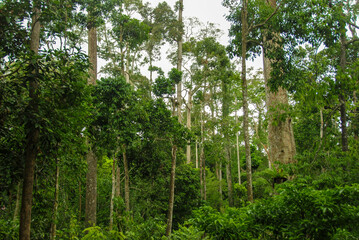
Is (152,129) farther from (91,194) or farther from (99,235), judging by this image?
(99,235)

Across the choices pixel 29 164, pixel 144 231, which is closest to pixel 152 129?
pixel 144 231

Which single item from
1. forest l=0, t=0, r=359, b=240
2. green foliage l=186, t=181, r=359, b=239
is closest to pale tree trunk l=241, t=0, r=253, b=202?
forest l=0, t=0, r=359, b=240

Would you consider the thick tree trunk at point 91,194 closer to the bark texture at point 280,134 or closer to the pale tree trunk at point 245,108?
the pale tree trunk at point 245,108

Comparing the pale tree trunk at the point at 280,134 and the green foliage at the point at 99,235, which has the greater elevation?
the pale tree trunk at the point at 280,134

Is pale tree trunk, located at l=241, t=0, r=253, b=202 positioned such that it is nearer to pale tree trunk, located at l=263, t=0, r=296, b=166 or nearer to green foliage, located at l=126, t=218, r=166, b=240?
pale tree trunk, located at l=263, t=0, r=296, b=166

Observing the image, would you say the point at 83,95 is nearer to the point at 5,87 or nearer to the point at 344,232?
the point at 5,87

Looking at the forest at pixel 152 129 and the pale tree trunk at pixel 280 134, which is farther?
the pale tree trunk at pixel 280 134

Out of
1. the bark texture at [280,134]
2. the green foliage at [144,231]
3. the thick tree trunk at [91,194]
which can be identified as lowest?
the green foliage at [144,231]

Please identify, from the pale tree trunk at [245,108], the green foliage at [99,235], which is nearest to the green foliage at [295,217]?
the pale tree trunk at [245,108]

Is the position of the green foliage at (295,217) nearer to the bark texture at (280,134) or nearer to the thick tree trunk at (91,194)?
the bark texture at (280,134)

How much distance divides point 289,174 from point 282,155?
0.81 m

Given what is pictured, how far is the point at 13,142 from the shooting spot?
4.49m

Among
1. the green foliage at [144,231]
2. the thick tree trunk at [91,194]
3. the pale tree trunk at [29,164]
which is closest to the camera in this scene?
the pale tree trunk at [29,164]

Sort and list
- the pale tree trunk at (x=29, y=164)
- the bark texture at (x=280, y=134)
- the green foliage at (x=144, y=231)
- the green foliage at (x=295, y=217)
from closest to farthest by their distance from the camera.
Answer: the green foliage at (x=295, y=217) → the pale tree trunk at (x=29, y=164) → the green foliage at (x=144, y=231) → the bark texture at (x=280, y=134)
